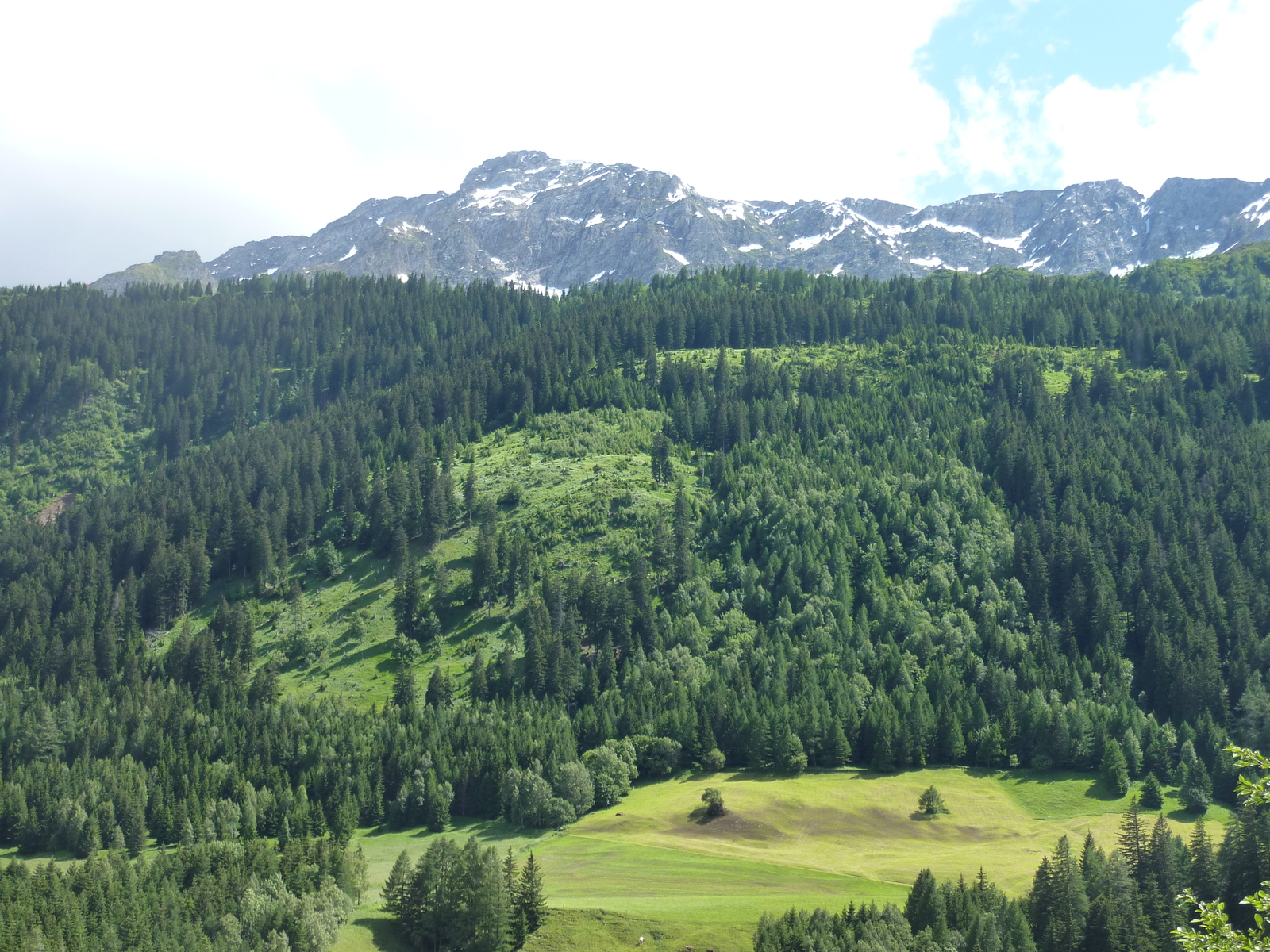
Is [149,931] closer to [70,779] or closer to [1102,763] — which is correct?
[70,779]

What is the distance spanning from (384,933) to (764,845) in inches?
1615

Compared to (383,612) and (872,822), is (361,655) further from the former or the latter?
(872,822)

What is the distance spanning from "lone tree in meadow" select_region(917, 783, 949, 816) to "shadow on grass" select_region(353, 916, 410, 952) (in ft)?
207

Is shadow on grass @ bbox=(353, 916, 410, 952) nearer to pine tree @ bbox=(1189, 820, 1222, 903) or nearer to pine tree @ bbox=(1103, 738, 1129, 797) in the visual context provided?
pine tree @ bbox=(1189, 820, 1222, 903)

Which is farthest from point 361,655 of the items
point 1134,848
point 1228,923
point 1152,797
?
point 1228,923

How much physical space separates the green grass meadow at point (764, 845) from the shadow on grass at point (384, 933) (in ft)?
0.58

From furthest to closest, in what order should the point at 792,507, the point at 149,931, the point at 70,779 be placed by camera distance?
the point at 792,507
the point at 70,779
the point at 149,931

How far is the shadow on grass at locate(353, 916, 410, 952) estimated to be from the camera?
89375mm

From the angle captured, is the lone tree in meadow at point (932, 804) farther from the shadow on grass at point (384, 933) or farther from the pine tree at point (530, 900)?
the shadow on grass at point (384, 933)

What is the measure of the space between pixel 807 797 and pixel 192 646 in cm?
10539

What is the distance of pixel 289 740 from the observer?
467 ft

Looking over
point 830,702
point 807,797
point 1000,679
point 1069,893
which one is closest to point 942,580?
point 1000,679

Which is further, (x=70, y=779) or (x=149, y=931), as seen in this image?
(x=70, y=779)

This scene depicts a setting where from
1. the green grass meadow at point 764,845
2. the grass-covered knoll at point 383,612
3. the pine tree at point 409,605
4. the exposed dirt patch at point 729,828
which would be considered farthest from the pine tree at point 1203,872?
the pine tree at point 409,605
